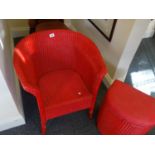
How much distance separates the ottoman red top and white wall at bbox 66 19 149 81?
1.10 ft

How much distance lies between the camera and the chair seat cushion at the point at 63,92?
133 cm

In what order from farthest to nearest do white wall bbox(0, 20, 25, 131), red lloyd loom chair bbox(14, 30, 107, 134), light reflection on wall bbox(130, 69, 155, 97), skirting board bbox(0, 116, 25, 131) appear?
light reflection on wall bbox(130, 69, 155, 97)
skirting board bbox(0, 116, 25, 131)
red lloyd loom chair bbox(14, 30, 107, 134)
white wall bbox(0, 20, 25, 131)

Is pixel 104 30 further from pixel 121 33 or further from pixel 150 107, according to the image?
pixel 150 107

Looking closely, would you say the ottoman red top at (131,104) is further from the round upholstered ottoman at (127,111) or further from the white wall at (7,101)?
the white wall at (7,101)

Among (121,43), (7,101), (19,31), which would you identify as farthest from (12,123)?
(19,31)

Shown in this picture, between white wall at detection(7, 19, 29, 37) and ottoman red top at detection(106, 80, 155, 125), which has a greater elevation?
ottoman red top at detection(106, 80, 155, 125)

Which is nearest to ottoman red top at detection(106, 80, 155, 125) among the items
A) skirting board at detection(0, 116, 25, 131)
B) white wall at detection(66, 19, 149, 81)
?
white wall at detection(66, 19, 149, 81)

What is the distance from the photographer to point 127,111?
3.97 ft

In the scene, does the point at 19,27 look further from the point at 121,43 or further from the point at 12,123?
the point at 121,43

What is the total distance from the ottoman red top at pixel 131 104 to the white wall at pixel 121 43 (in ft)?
1.10

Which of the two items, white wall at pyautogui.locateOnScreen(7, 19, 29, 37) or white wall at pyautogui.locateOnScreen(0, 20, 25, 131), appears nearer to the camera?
white wall at pyautogui.locateOnScreen(0, 20, 25, 131)

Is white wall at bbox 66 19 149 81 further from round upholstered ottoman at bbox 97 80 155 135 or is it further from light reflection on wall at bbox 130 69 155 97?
round upholstered ottoman at bbox 97 80 155 135

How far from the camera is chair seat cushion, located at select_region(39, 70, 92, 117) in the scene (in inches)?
52.4

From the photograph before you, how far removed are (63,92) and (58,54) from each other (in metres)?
0.35
